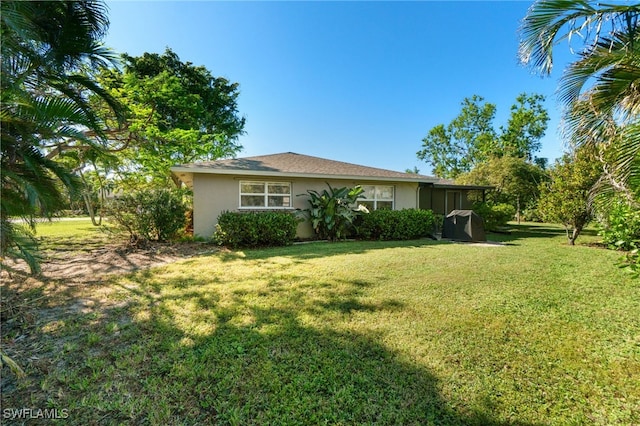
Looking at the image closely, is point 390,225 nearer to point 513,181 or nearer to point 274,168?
point 274,168

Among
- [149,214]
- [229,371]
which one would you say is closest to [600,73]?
[229,371]

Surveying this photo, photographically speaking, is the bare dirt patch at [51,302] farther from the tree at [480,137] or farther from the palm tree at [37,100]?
the tree at [480,137]

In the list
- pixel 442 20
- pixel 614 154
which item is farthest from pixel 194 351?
pixel 442 20

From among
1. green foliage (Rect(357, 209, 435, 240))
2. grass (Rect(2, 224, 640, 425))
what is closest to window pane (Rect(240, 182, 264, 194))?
green foliage (Rect(357, 209, 435, 240))

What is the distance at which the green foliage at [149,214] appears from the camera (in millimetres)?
8500

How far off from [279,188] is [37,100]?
25.7 ft

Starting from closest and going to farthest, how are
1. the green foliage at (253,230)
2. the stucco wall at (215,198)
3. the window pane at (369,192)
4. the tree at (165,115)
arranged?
the green foliage at (253,230) < the stucco wall at (215,198) < the tree at (165,115) < the window pane at (369,192)

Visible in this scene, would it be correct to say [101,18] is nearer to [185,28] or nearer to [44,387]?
[185,28]

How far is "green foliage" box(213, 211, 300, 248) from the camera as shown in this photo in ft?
29.2

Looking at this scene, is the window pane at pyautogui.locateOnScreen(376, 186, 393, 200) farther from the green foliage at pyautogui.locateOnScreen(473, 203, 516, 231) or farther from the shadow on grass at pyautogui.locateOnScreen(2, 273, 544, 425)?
the shadow on grass at pyautogui.locateOnScreen(2, 273, 544, 425)

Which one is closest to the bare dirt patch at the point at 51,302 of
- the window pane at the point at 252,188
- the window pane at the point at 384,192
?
the window pane at the point at 252,188

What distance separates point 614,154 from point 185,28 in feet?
39.9

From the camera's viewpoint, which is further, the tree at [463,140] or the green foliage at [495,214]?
the tree at [463,140]

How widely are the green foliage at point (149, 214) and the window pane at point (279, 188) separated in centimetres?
336
